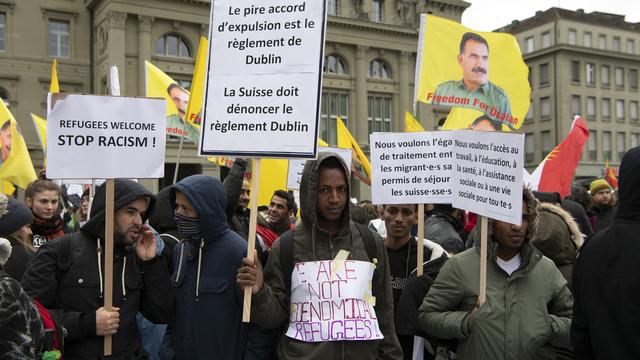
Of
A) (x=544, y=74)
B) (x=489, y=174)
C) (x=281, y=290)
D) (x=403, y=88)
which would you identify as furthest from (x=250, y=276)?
(x=544, y=74)

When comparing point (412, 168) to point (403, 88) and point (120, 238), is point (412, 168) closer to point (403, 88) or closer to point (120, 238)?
point (120, 238)

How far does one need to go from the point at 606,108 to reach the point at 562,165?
57.8 metres

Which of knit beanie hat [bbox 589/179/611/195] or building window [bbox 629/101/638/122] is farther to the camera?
→ building window [bbox 629/101/638/122]

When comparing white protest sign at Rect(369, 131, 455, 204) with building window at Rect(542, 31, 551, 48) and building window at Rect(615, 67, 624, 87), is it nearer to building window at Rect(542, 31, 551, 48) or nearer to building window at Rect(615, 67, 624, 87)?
building window at Rect(542, 31, 551, 48)

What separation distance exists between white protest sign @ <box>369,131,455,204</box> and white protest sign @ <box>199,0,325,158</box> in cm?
149

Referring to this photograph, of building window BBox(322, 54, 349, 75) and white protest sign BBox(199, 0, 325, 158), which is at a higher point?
building window BBox(322, 54, 349, 75)

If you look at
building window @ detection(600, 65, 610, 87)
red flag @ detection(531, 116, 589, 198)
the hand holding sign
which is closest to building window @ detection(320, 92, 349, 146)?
building window @ detection(600, 65, 610, 87)

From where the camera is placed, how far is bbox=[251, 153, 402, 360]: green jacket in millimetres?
3316

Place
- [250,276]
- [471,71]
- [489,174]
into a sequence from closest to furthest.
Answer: [250,276] → [489,174] → [471,71]

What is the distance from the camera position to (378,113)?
4444cm

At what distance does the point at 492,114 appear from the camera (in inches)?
344

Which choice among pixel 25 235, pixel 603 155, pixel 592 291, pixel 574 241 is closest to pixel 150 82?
pixel 25 235

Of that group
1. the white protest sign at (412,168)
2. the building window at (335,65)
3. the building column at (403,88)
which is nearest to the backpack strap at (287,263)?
the white protest sign at (412,168)

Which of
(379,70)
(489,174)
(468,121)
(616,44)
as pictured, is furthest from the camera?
(616,44)
